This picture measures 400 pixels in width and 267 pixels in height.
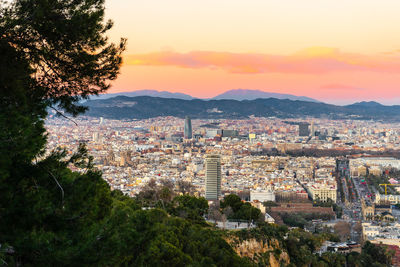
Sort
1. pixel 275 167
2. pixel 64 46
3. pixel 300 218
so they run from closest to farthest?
pixel 64 46, pixel 300 218, pixel 275 167

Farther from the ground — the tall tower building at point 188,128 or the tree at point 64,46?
the tree at point 64,46

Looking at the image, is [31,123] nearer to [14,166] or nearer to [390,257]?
[14,166]

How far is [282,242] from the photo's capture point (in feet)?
43.5

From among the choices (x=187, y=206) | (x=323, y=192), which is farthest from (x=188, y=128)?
(x=187, y=206)

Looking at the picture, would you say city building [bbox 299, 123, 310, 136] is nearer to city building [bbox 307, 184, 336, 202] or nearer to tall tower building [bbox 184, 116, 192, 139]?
tall tower building [bbox 184, 116, 192, 139]

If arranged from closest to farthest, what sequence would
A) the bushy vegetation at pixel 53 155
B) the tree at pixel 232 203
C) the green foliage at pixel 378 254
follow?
the bushy vegetation at pixel 53 155 < the tree at pixel 232 203 < the green foliage at pixel 378 254

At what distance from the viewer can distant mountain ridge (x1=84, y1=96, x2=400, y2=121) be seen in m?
101

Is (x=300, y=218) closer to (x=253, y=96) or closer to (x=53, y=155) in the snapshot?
(x=53, y=155)

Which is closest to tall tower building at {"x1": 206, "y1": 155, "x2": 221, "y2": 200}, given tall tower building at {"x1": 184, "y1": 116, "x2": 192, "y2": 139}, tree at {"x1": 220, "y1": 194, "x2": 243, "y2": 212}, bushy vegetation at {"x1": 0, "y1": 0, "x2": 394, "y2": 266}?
tree at {"x1": 220, "y1": 194, "x2": 243, "y2": 212}

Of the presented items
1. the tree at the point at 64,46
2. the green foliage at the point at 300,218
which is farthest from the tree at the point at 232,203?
the tree at the point at 64,46

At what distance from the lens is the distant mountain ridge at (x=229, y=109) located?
331 ft

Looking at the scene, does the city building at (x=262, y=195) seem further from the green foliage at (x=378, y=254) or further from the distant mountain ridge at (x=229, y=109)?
the distant mountain ridge at (x=229, y=109)

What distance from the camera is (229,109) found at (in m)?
123

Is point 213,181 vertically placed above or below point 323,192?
above
